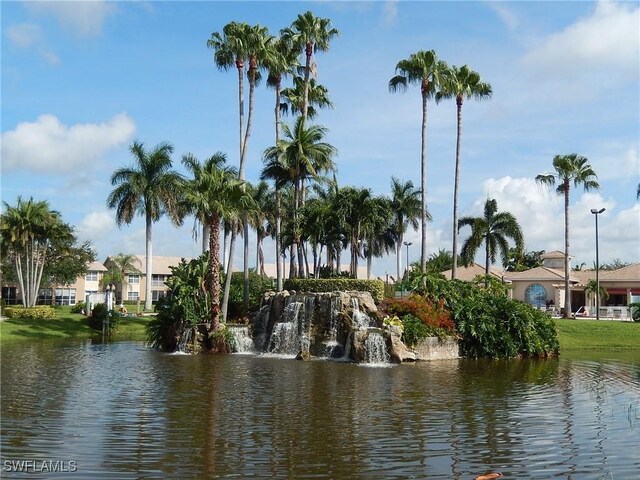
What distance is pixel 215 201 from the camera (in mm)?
33250

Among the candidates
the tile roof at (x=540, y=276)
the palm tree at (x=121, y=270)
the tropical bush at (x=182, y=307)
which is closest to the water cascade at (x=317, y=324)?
the tropical bush at (x=182, y=307)

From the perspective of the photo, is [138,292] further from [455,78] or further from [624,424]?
[624,424]

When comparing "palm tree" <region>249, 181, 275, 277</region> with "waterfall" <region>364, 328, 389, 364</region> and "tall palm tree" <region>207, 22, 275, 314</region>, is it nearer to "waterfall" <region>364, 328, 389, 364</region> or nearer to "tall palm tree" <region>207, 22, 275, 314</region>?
"tall palm tree" <region>207, 22, 275, 314</region>

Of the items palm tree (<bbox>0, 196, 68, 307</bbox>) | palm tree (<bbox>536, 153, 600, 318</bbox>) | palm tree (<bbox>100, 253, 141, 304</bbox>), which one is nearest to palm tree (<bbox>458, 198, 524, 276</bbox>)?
palm tree (<bbox>536, 153, 600, 318</bbox>)

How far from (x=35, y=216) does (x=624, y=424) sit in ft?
147

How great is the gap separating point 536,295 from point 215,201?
4558 centimetres

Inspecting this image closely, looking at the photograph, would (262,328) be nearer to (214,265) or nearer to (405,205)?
(214,265)

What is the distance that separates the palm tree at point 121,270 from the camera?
9750 centimetres

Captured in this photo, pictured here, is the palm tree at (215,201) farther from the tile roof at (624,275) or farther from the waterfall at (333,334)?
the tile roof at (624,275)

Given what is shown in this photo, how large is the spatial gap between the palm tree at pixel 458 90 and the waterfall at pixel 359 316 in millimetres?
13912

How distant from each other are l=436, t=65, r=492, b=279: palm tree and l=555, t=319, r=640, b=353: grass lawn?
835cm

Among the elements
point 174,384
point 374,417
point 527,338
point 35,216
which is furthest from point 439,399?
point 35,216

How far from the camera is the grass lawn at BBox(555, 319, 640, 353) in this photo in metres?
39.8

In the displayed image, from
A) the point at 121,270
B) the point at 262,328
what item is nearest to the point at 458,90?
the point at 262,328
